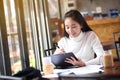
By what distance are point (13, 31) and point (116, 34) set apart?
329 cm

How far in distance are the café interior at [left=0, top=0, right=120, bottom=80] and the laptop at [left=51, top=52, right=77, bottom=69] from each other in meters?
0.37

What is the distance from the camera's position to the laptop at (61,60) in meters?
2.15

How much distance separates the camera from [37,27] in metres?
4.18

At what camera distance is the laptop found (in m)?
2.15

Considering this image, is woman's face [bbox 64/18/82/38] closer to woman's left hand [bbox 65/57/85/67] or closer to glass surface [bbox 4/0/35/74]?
woman's left hand [bbox 65/57/85/67]

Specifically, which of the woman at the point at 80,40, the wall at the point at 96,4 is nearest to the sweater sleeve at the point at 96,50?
the woman at the point at 80,40

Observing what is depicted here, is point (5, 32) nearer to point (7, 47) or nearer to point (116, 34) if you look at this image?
point (7, 47)

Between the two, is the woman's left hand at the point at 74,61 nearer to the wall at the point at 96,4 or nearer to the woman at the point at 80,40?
the woman at the point at 80,40

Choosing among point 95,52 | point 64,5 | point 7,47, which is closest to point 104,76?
point 95,52

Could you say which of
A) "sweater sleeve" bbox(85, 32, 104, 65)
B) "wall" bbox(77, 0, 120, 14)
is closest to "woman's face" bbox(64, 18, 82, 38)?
"sweater sleeve" bbox(85, 32, 104, 65)

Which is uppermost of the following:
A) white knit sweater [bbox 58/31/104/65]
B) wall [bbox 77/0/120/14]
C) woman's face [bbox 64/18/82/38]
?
wall [bbox 77/0/120/14]

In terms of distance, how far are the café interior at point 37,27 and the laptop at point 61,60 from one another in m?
0.37

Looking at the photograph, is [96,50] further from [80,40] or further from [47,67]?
[47,67]

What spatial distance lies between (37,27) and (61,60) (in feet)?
6.80
